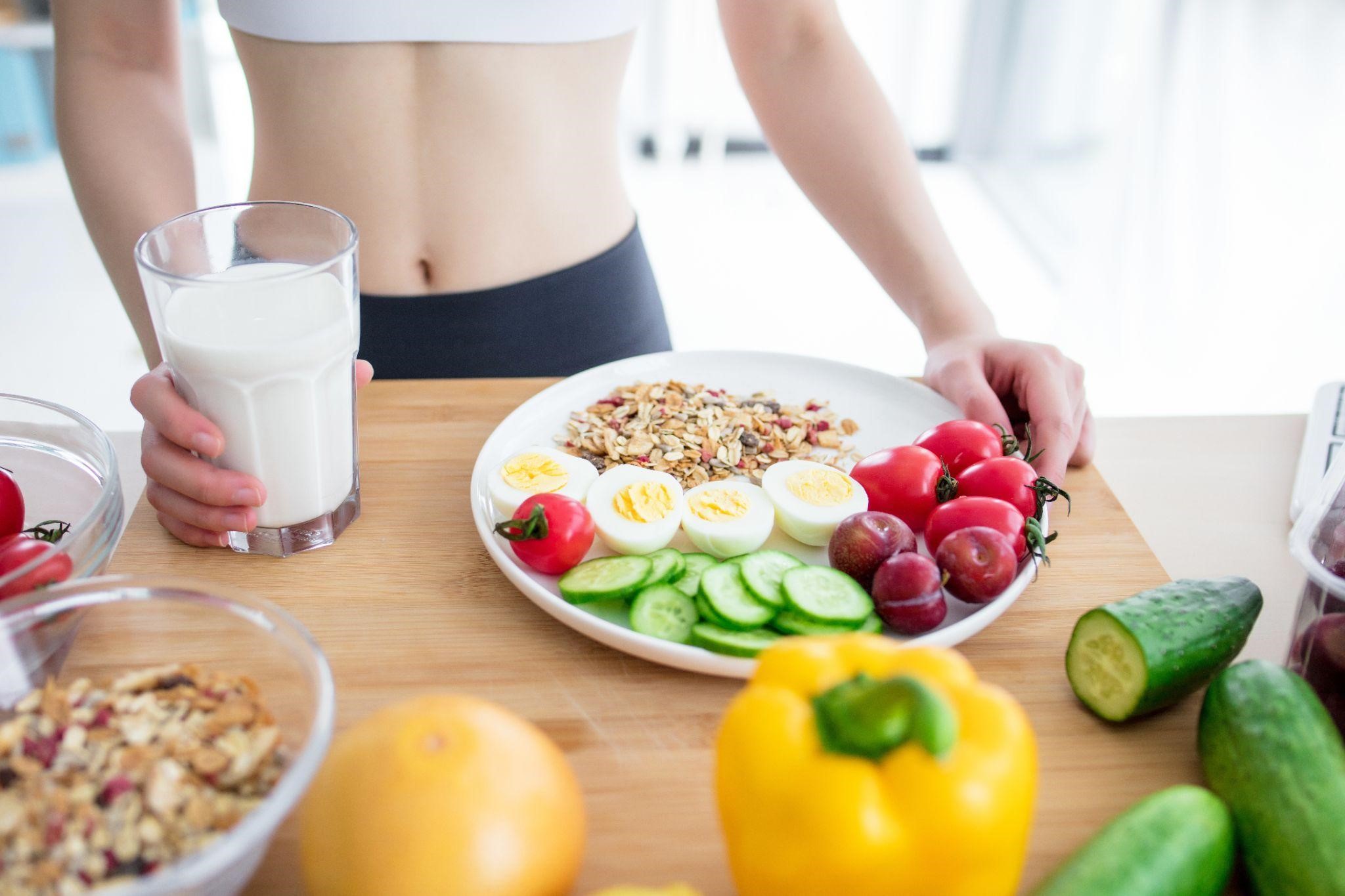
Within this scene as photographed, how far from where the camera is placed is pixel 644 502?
3.32ft

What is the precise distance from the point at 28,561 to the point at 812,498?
71 centimetres

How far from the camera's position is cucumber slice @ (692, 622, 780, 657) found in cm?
83

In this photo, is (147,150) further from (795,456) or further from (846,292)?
(846,292)

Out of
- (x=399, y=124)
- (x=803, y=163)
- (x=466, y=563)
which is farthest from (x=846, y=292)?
(x=466, y=563)

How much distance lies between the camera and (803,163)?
1.49 metres

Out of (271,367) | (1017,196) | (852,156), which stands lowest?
(1017,196)

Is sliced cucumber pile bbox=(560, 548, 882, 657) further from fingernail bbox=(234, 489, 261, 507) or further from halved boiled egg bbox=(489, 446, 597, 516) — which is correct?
fingernail bbox=(234, 489, 261, 507)

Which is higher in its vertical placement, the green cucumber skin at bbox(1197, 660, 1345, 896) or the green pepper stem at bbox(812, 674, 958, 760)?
the green pepper stem at bbox(812, 674, 958, 760)

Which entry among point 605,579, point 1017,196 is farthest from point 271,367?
point 1017,196

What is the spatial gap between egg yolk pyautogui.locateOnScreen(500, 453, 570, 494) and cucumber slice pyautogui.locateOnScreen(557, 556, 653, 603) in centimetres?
13

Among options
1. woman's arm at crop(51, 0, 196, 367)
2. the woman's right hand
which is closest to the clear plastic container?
the woman's right hand

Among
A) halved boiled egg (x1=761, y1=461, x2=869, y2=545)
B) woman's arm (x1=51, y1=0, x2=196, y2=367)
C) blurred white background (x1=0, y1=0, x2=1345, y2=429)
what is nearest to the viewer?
halved boiled egg (x1=761, y1=461, x2=869, y2=545)

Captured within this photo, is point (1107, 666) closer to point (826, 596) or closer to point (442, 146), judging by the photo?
point (826, 596)

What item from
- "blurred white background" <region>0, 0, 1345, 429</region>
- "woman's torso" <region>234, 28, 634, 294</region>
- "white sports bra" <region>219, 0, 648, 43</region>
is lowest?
"blurred white background" <region>0, 0, 1345, 429</region>
